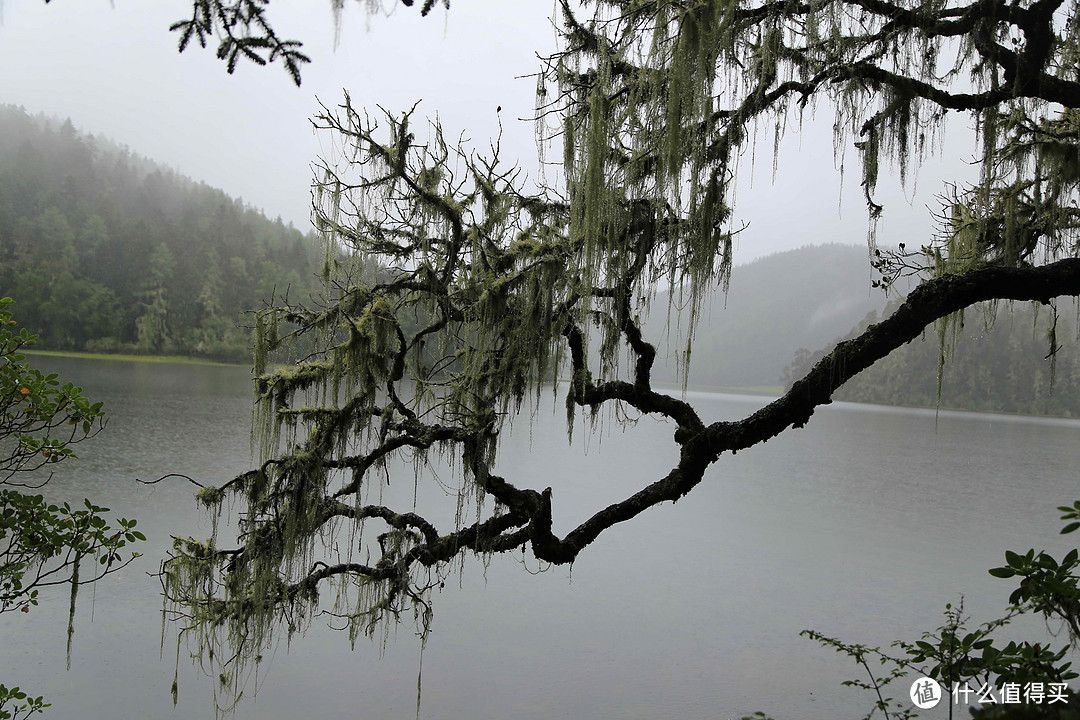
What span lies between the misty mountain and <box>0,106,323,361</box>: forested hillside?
5152cm

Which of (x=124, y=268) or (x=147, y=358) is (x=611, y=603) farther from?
(x=124, y=268)

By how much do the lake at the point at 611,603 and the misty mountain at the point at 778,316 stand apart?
68.3m

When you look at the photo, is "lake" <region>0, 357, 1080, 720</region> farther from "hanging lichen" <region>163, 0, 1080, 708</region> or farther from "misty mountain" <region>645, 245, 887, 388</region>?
"misty mountain" <region>645, 245, 887, 388</region>

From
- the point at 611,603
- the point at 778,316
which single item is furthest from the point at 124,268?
the point at 778,316

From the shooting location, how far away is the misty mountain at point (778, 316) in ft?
305

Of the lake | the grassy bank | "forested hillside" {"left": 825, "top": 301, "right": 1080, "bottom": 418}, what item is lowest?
the lake

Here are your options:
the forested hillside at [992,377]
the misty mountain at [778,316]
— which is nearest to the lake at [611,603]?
the forested hillside at [992,377]

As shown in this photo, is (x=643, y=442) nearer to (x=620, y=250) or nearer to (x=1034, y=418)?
(x=620, y=250)

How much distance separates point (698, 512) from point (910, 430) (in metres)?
24.0

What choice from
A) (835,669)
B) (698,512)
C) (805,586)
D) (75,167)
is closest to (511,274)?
(835,669)

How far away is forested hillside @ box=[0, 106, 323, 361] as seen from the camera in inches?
1673

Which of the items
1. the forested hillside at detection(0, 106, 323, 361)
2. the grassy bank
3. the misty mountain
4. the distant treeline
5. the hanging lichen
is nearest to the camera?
the hanging lichen

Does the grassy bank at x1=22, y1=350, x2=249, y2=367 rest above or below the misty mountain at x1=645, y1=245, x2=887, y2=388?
below

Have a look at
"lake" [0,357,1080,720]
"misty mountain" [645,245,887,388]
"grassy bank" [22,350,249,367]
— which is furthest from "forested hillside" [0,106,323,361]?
"misty mountain" [645,245,887,388]
